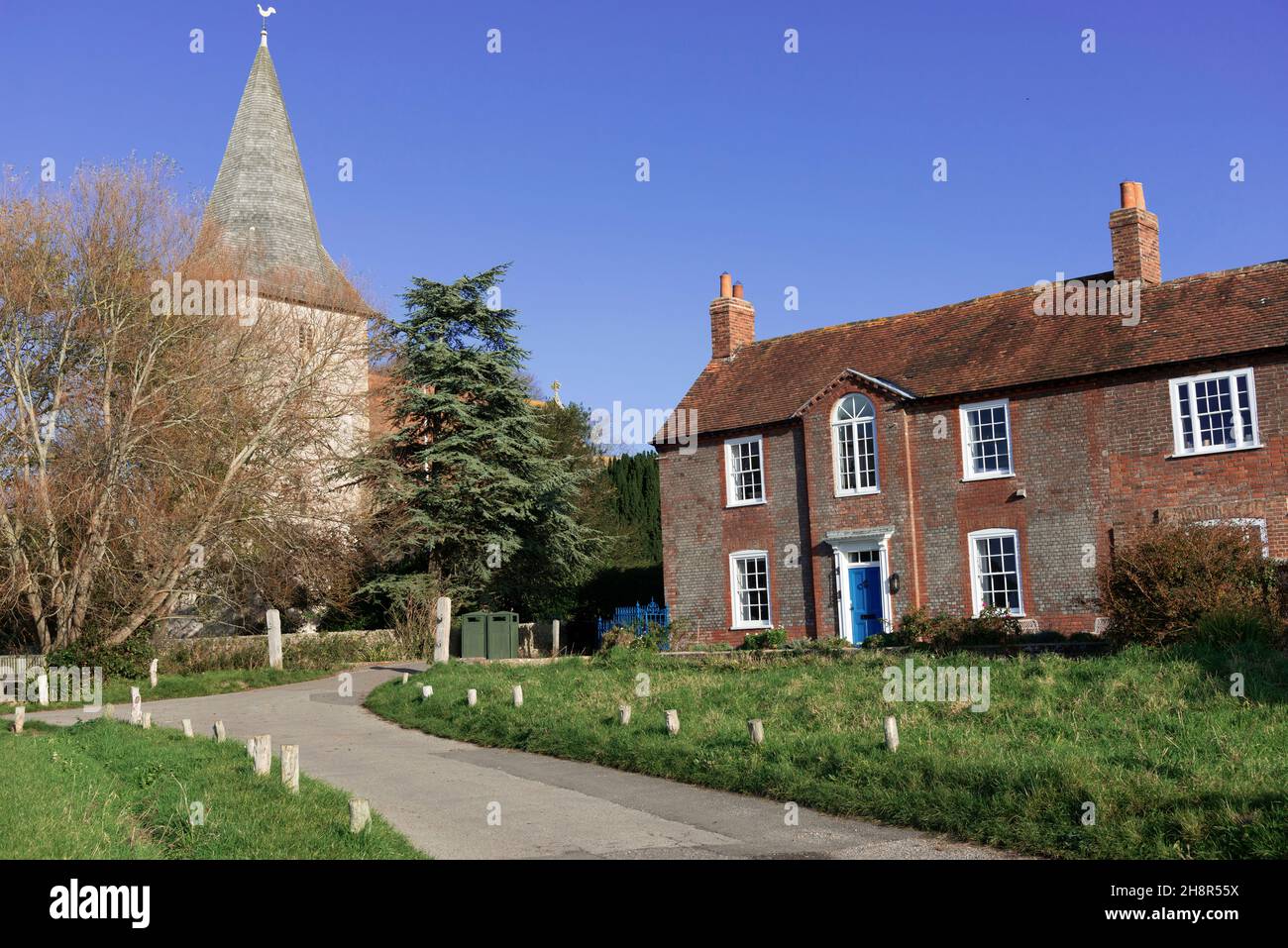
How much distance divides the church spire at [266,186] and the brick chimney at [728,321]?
15.8 meters

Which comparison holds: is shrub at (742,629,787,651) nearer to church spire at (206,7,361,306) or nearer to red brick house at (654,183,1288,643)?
red brick house at (654,183,1288,643)

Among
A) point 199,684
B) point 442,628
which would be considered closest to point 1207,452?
point 442,628

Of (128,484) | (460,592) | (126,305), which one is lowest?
(460,592)

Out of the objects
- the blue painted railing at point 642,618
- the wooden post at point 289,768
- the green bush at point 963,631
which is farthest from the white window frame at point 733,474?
the wooden post at point 289,768

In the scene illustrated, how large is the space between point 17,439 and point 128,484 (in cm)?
263

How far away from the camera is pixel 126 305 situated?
92.3 ft

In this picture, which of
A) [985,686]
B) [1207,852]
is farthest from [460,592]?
[1207,852]

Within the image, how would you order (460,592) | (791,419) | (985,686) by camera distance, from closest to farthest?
(985,686) → (791,419) → (460,592)

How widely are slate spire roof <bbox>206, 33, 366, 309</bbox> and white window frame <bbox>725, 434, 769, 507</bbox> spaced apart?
18.6 m

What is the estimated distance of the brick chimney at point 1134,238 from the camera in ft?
87.5

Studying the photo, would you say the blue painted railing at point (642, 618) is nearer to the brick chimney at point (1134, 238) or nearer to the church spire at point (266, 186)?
the brick chimney at point (1134, 238)
